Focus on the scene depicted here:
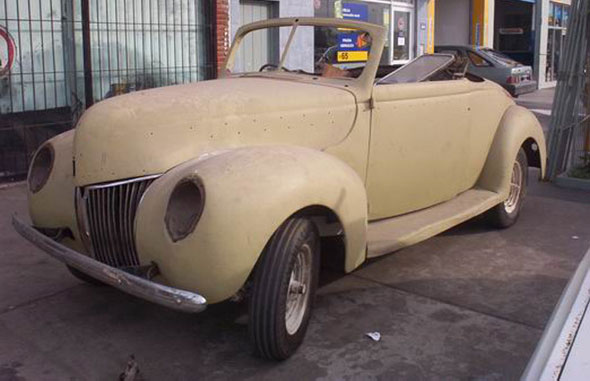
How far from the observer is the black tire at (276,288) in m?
3.46

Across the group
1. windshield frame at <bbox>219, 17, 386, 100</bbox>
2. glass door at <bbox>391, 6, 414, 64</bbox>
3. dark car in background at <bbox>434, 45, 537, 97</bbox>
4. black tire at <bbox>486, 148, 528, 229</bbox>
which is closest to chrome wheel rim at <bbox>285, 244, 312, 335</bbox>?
windshield frame at <bbox>219, 17, 386, 100</bbox>

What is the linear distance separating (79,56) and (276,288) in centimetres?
630

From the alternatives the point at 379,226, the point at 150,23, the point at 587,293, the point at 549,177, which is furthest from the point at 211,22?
the point at 587,293

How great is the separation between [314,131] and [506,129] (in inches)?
95.4

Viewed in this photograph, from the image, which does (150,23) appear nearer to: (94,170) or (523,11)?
(94,170)

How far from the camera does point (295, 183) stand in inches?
140

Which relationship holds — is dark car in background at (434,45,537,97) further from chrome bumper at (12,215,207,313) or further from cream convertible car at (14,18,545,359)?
chrome bumper at (12,215,207,313)

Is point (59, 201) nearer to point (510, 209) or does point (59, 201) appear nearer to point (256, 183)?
point (256, 183)

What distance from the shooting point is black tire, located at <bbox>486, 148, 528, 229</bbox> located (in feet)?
20.3

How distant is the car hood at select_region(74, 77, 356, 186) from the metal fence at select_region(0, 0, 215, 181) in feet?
14.4

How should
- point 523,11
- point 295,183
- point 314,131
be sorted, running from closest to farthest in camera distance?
point 295,183
point 314,131
point 523,11

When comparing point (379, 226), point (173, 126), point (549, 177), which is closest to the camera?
point (173, 126)

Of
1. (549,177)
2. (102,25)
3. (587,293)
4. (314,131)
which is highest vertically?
(102,25)

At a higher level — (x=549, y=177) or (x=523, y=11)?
(x=523, y=11)
